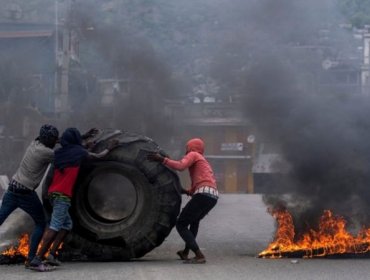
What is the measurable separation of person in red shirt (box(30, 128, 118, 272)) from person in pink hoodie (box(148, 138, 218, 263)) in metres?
0.93

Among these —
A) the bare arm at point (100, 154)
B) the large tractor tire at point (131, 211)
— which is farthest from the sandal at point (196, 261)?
the bare arm at point (100, 154)

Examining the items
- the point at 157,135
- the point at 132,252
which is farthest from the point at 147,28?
the point at 132,252

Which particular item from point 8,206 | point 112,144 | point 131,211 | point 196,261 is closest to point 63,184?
point 8,206

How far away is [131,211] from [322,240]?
2.46m

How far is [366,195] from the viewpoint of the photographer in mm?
9281

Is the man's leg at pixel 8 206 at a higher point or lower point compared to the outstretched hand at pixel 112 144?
lower

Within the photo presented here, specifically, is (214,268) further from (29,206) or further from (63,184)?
(29,206)

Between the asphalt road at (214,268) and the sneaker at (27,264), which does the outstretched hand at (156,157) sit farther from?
the sneaker at (27,264)

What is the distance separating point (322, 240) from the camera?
9.06m

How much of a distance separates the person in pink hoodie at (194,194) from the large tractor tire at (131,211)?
0.50 feet

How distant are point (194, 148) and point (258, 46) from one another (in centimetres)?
386

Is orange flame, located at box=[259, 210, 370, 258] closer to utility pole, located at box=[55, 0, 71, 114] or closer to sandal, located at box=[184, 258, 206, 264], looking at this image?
sandal, located at box=[184, 258, 206, 264]

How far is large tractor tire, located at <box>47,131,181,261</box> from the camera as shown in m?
8.39

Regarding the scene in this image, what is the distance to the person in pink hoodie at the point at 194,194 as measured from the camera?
27.3 ft
